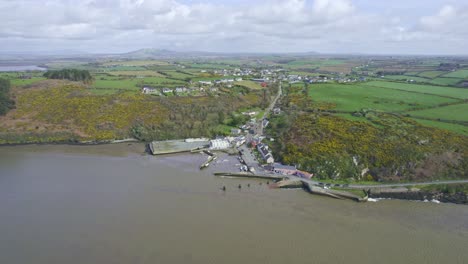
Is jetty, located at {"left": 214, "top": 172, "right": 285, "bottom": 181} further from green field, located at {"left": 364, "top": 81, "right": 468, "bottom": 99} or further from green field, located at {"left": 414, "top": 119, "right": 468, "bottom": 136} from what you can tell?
green field, located at {"left": 364, "top": 81, "right": 468, "bottom": 99}

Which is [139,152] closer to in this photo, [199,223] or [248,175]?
[248,175]

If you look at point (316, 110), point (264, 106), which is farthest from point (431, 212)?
point (264, 106)

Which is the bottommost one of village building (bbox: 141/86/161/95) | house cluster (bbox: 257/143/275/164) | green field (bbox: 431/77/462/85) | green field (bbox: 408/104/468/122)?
house cluster (bbox: 257/143/275/164)

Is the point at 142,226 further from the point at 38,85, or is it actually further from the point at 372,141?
the point at 38,85

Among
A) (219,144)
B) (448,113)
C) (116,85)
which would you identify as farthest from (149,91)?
(448,113)

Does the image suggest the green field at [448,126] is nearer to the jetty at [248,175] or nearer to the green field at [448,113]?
the green field at [448,113]

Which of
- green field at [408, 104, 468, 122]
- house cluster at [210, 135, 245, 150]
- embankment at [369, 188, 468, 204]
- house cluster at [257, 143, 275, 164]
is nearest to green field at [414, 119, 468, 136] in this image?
green field at [408, 104, 468, 122]
